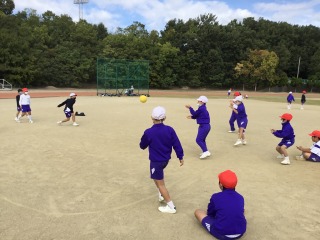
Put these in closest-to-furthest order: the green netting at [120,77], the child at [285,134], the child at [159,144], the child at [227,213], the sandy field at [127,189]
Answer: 1. the child at [227,213]
2. the sandy field at [127,189]
3. the child at [159,144]
4. the child at [285,134]
5. the green netting at [120,77]

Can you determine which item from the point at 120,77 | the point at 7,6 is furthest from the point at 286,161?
the point at 7,6

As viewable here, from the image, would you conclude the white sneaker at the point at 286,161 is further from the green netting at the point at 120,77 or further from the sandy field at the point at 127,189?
the green netting at the point at 120,77

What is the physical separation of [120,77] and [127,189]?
1187 inches

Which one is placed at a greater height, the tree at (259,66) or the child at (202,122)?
the tree at (259,66)

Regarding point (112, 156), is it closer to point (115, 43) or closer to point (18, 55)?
point (18, 55)

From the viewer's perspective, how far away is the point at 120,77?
35.1 metres

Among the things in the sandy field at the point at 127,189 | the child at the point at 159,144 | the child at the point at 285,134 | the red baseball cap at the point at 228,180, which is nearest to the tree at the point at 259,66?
the sandy field at the point at 127,189

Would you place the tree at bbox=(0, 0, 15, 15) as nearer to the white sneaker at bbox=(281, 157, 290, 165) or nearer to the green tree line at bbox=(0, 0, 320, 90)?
the green tree line at bbox=(0, 0, 320, 90)

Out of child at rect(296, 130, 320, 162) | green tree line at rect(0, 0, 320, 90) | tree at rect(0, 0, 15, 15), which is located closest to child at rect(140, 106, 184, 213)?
child at rect(296, 130, 320, 162)

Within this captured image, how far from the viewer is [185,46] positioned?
5969 cm

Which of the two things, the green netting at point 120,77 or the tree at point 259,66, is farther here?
the tree at point 259,66

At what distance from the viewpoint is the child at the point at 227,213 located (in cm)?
386

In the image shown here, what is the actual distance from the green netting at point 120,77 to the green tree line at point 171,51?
15.7 meters

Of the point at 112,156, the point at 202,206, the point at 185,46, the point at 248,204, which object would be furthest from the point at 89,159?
the point at 185,46
